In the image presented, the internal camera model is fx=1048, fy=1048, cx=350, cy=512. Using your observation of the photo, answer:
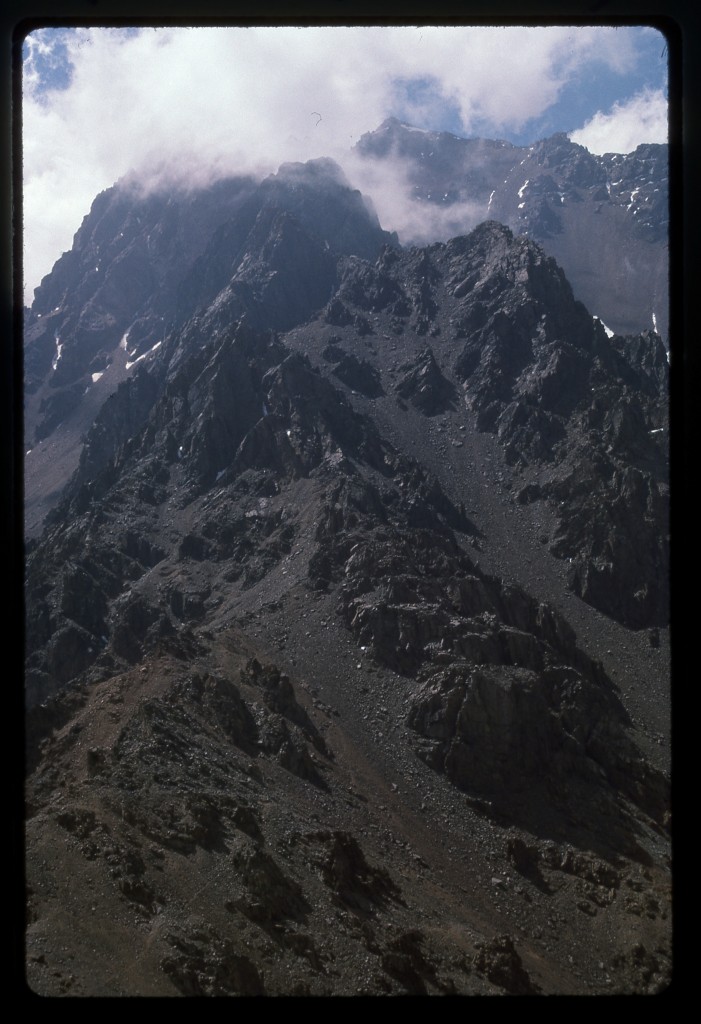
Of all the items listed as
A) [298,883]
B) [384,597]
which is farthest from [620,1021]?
[384,597]

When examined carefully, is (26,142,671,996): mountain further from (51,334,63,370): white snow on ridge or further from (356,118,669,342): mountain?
(356,118,669,342): mountain

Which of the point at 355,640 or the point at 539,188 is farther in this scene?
the point at 539,188

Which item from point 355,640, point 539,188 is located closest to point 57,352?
point 539,188

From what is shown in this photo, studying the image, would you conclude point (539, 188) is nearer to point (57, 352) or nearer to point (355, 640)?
point (57, 352)

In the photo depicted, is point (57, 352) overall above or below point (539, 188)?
below

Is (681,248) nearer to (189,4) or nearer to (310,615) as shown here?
(189,4)

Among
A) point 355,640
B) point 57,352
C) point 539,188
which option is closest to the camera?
point 355,640
